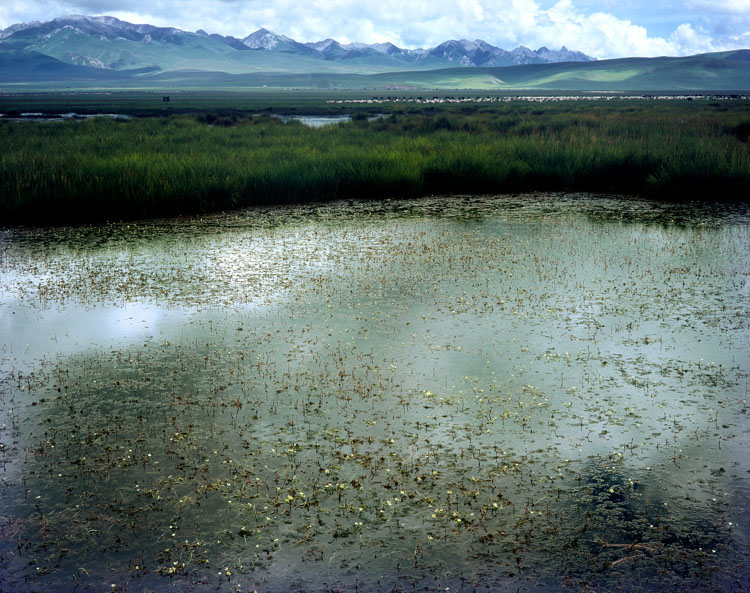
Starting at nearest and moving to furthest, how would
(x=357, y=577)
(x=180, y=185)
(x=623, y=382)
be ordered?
(x=357, y=577), (x=623, y=382), (x=180, y=185)

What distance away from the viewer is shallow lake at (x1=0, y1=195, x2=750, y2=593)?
10.5ft

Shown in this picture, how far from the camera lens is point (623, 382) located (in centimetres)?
511

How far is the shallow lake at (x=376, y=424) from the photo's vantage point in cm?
321

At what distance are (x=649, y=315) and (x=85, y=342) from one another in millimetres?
4806

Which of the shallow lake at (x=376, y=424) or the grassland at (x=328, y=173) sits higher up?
the grassland at (x=328, y=173)

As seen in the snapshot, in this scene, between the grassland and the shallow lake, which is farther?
the grassland

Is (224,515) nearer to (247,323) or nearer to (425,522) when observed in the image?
(425,522)

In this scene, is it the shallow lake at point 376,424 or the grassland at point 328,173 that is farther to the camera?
the grassland at point 328,173

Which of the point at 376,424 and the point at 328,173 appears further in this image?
the point at 328,173

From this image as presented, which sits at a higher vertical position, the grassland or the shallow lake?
the grassland

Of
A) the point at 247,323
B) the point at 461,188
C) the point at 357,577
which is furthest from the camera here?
the point at 461,188

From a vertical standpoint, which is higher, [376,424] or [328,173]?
[328,173]

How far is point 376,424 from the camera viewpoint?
447 cm

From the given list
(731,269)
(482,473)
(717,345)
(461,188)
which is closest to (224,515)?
(482,473)
